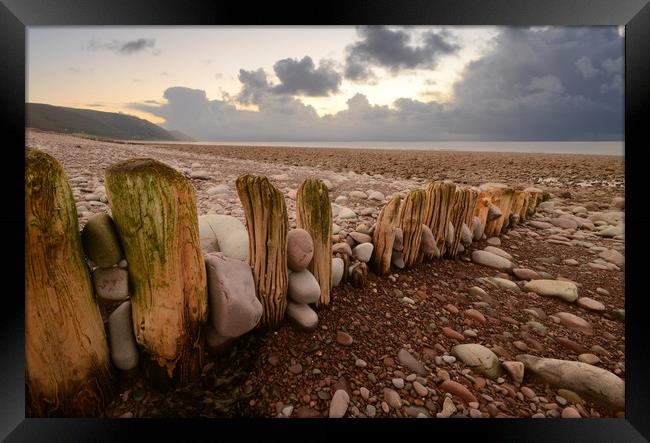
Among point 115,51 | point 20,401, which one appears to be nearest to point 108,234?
point 20,401

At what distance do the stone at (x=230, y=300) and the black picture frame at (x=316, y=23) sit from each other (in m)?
0.63

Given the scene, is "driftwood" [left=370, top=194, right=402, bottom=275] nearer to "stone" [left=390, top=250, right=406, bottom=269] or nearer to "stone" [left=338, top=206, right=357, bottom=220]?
"stone" [left=390, top=250, right=406, bottom=269]

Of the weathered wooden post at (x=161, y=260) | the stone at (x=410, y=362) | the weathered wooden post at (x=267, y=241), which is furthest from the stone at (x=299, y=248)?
the stone at (x=410, y=362)

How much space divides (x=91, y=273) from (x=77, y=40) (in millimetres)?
1721

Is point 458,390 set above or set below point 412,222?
below

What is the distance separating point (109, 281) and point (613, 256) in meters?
3.37

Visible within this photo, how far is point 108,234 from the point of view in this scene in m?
1.53

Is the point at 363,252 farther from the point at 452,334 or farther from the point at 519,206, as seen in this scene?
the point at 519,206

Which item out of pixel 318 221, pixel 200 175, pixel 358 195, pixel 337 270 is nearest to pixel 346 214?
pixel 358 195

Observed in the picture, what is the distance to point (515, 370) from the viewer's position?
197 centimetres

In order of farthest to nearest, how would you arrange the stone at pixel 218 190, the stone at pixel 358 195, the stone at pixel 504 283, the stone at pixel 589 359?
1. the stone at pixel 358 195
2. the stone at pixel 218 190
3. the stone at pixel 504 283
4. the stone at pixel 589 359

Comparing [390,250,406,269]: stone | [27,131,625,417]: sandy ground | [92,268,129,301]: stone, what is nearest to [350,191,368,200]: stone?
[27,131,625,417]: sandy ground

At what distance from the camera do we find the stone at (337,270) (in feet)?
7.38

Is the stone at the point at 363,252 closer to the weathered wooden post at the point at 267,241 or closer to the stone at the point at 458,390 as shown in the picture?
the weathered wooden post at the point at 267,241
